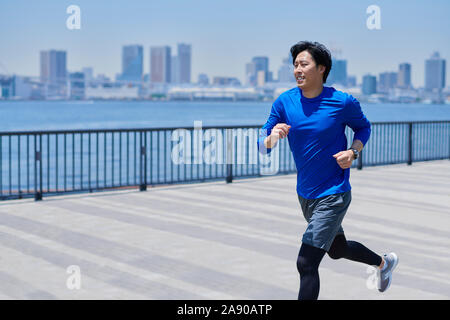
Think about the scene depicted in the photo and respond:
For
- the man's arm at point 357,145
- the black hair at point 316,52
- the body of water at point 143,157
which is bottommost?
the body of water at point 143,157

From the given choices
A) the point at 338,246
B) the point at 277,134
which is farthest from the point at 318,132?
the point at 338,246

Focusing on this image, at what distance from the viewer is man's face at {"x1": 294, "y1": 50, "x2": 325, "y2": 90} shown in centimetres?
A: 472

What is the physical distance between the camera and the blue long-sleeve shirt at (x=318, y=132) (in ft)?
15.5

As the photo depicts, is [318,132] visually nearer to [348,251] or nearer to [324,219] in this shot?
[324,219]

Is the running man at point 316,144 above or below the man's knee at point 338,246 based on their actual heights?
above

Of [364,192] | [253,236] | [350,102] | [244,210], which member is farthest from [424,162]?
[350,102]

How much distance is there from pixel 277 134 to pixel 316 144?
360 mm

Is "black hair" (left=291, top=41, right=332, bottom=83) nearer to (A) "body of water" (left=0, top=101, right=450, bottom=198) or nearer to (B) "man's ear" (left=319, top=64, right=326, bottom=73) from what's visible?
(B) "man's ear" (left=319, top=64, right=326, bottom=73)

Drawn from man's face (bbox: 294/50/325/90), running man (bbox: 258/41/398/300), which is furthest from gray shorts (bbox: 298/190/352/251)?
man's face (bbox: 294/50/325/90)

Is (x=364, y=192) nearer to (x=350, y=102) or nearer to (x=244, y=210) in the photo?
(x=244, y=210)

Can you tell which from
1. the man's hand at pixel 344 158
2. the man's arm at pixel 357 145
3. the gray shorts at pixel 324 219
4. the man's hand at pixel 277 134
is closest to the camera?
the man's hand at pixel 277 134

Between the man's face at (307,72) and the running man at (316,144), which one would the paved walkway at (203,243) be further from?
the man's face at (307,72)

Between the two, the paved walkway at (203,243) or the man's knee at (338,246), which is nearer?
the man's knee at (338,246)

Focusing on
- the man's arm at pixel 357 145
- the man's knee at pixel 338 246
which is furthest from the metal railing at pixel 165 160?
the man's arm at pixel 357 145
